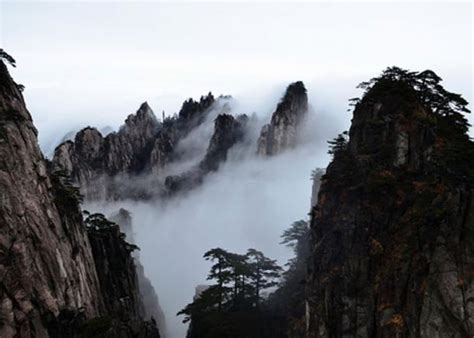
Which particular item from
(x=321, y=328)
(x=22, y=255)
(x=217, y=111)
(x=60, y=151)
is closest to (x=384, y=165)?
(x=321, y=328)

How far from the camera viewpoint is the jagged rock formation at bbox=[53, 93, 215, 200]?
11514 cm

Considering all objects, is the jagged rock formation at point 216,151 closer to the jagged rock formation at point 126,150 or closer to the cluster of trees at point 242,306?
the jagged rock formation at point 126,150

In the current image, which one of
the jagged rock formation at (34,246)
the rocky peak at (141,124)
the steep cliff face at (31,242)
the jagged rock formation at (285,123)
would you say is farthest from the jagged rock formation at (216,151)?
the steep cliff face at (31,242)

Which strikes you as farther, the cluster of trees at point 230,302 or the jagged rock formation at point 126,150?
the jagged rock formation at point 126,150

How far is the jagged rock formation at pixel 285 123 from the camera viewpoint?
12100 cm

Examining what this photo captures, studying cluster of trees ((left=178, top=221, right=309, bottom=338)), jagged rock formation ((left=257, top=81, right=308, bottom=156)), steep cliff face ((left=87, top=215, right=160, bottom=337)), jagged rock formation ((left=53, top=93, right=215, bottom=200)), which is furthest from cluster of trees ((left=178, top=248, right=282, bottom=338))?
jagged rock formation ((left=257, top=81, right=308, bottom=156))

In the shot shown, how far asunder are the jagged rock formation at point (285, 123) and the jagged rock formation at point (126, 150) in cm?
3422

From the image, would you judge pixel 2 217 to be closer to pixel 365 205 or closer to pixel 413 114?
pixel 365 205

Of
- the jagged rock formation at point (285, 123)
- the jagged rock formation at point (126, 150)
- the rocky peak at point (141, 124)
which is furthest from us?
the rocky peak at point (141, 124)

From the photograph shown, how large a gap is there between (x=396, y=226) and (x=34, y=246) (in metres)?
29.4

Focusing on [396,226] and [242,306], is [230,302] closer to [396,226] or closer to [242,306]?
[242,306]

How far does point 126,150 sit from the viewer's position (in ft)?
436

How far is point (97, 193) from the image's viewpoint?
12125 cm

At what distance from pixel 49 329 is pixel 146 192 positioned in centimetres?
10123
